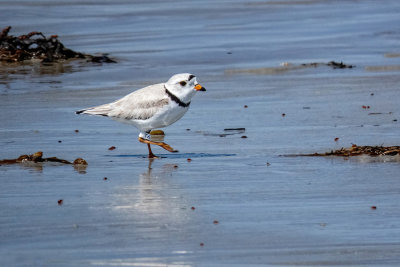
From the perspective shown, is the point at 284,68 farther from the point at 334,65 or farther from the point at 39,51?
the point at 39,51

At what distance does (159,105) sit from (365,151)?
1.92 m

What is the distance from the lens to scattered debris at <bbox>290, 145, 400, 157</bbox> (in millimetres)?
8477

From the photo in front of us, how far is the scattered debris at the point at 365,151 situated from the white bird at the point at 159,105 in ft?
4.26

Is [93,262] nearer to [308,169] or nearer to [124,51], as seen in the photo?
[308,169]

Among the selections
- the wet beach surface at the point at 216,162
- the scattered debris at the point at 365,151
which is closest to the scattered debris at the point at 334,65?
the wet beach surface at the point at 216,162

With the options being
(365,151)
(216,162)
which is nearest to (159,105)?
(216,162)

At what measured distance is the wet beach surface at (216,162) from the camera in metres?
5.77

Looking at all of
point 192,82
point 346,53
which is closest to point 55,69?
point 346,53

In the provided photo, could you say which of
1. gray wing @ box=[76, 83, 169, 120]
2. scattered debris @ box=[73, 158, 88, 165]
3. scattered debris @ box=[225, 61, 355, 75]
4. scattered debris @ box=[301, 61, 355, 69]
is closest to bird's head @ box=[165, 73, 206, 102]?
gray wing @ box=[76, 83, 169, 120]

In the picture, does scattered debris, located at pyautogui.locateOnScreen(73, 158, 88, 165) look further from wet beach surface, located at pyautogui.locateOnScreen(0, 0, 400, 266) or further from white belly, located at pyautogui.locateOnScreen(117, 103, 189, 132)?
white belly, located at pyautogui.locateOnScreen(117, 103, 189, 132)

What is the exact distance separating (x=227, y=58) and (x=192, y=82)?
7.41 meters

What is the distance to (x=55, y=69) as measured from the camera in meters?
15.6

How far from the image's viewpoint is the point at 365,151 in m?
8.60

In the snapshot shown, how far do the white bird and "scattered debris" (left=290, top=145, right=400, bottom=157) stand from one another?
1.30m
